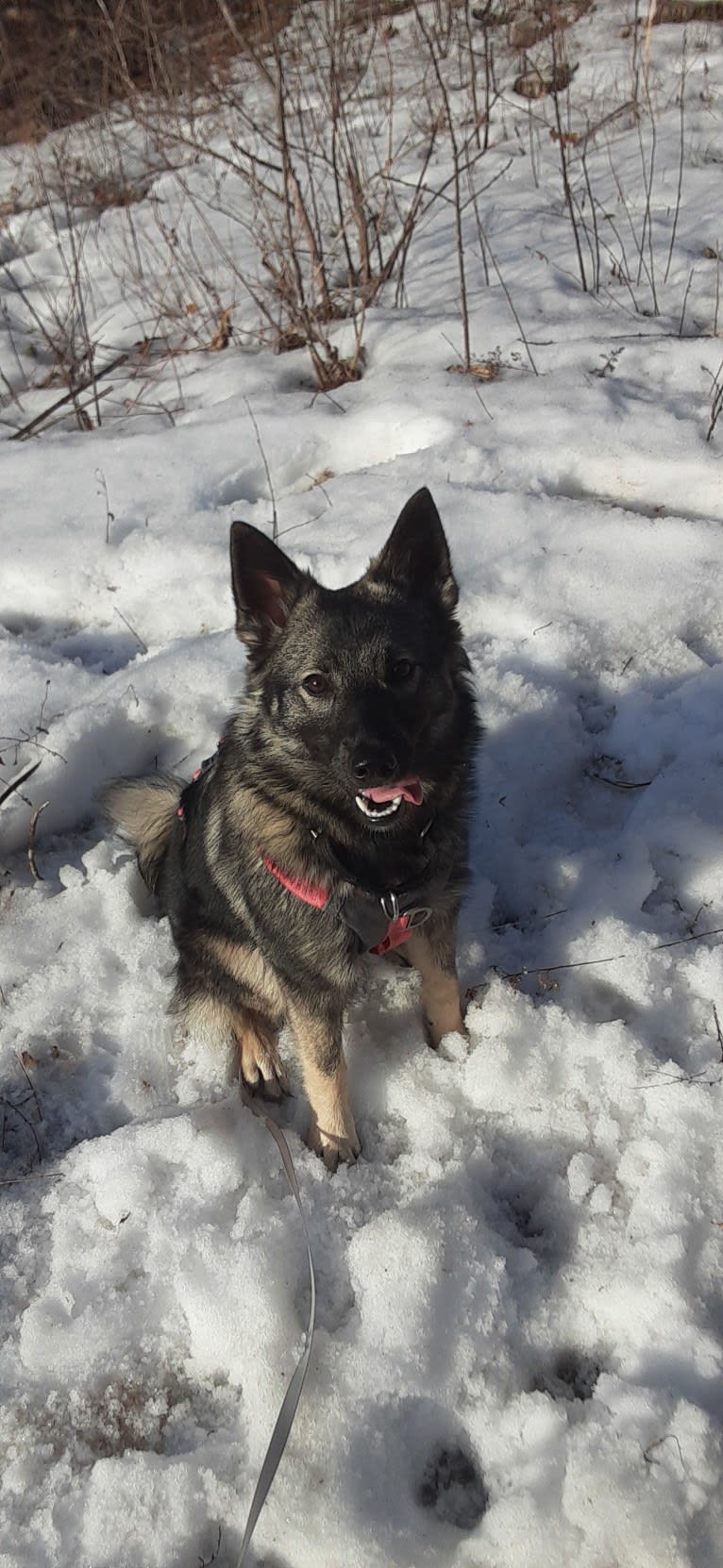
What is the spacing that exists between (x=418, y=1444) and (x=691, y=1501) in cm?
57

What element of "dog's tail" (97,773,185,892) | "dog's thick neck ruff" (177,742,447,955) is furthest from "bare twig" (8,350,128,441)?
"dog's thick neck ruff" (177,742,447,955)

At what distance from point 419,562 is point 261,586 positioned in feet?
1.48

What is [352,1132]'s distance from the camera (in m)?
2.54

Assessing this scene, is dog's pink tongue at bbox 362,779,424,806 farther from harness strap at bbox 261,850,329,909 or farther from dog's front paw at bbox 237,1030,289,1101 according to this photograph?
dog's front paw at bbox 237,1030,289,1101

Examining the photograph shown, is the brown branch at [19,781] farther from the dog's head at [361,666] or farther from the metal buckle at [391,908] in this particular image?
the metal buckle at [391,908]

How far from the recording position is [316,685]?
233 cm

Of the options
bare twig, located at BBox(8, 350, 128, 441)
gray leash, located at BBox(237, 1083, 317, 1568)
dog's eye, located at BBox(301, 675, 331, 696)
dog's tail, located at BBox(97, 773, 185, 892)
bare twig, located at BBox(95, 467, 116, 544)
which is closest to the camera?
gray leash, located at BBox(237, 1083, 317, 1568)

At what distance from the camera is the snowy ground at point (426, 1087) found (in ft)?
6.36

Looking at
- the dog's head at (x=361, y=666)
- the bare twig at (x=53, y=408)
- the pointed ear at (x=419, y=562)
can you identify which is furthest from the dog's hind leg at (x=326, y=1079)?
the bare twig at (x=53, y=408)

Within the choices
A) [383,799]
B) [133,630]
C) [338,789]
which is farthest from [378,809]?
[133,630]

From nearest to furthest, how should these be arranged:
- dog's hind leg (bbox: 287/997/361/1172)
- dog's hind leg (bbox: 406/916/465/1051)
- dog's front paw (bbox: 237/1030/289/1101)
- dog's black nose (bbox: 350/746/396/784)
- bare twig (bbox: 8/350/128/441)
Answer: dog's black nose (bbox: 350/746/396/784), dog's hind leg (bbox: 287/997/361/1172), dog's hind leg (bbox: 406/916/465/1051), dog's front paw (bbox: 237/1030/289/1101), bare twig (bbox: 8/350/128/441)

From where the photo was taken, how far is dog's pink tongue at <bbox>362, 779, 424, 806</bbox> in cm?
221

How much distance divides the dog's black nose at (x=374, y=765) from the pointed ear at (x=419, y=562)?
24.6 inches

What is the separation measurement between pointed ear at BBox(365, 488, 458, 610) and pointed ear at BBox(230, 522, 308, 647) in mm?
238
